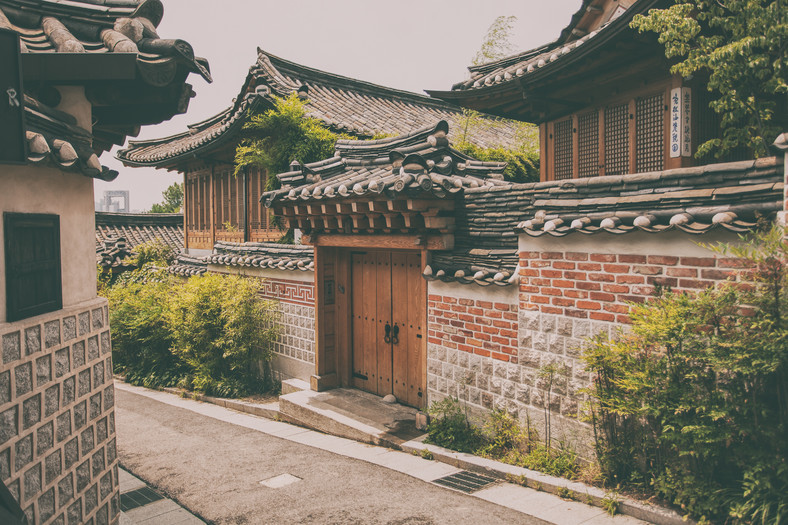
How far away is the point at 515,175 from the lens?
15172 mm

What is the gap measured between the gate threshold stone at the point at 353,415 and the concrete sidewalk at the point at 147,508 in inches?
113

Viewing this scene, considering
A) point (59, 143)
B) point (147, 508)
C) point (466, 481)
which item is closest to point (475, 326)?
point (466, 481)

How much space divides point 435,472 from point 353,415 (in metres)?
2.55

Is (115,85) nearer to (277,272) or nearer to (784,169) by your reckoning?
(784,169)

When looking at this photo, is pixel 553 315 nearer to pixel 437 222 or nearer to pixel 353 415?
pixel 437 222

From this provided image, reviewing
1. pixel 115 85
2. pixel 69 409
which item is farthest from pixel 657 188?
pixel 69 409

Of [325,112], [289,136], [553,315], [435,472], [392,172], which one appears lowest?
[435,472]

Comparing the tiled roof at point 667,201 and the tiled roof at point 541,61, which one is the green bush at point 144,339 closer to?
the tiled roof at point 541,61

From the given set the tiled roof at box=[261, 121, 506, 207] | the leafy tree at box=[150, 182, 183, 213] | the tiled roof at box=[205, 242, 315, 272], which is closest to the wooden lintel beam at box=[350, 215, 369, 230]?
the tiled roof at box=[261, 121, 506, 207]

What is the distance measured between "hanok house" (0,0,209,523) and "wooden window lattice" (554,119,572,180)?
7.03 metres

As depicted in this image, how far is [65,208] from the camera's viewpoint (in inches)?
179

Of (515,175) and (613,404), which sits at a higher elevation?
(515,175)

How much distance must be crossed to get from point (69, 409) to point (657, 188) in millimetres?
5669

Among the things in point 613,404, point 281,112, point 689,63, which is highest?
point 281,112
